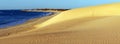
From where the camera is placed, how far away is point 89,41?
661cm

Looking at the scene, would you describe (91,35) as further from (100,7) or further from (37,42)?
(100,7)

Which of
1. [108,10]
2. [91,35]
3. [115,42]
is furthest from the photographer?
[108,10]

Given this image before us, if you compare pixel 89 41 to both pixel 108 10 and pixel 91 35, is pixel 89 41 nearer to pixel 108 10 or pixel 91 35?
pixel 91 35

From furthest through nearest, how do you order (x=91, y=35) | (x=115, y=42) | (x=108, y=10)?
(x=108, y=10)
(x=91, y=35)
(x=115, y=42)

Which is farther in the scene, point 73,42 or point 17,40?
point 17,40

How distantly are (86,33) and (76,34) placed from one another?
254 millimetres

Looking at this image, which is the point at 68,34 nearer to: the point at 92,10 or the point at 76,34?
the point at 76,34

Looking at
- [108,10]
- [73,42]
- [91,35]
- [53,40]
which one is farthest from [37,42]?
[108,10]

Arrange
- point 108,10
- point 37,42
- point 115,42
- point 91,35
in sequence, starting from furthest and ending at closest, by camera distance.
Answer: point 108,10
point 91,35
point 37,42
point 115,42

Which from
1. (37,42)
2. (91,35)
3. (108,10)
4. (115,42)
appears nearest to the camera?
(115,42)

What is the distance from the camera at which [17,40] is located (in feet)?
23.7

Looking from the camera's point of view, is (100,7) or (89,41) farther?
(100,7)

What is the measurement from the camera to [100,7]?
16719mm

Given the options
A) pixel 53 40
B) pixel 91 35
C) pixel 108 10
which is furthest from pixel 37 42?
pixel 108 10
